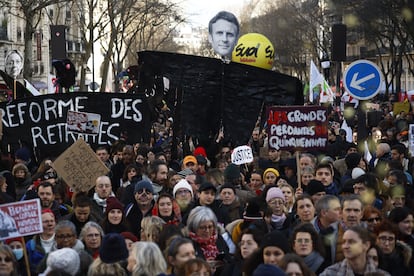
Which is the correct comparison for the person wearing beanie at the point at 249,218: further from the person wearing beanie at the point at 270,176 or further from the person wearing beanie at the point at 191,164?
the person wearing beanie at the point at 191,164

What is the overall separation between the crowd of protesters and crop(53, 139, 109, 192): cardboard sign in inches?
7.8

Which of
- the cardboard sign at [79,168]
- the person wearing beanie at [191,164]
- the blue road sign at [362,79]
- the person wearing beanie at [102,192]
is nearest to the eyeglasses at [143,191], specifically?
the person wearing beanie at [102,192]

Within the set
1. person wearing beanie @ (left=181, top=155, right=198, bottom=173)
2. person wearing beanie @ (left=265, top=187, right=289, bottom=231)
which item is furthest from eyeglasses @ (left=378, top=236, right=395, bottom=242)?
person wearing beanie @ (left=181, top=155, right=198, bottom=173)

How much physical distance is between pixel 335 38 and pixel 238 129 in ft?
16.2

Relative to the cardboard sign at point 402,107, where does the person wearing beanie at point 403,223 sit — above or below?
below

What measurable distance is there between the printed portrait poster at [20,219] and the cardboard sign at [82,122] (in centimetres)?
601

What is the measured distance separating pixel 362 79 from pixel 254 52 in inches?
417

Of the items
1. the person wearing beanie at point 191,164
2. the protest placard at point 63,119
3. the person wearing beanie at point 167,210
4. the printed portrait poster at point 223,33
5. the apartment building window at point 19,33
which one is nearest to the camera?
the person wearing beanie at point 167,210

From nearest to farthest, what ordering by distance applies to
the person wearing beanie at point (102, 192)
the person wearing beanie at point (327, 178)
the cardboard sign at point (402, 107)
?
the person wearing beanie at point (102, 192)
the person wearing beanie at point (327, 178)
the cardboard sign at point (402, 107)

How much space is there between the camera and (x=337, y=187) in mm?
12367

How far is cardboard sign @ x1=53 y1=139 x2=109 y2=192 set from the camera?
12164mm

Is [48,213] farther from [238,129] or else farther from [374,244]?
[238,129]

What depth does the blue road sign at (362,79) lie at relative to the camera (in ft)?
46.0

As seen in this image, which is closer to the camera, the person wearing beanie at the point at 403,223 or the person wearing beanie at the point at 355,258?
the person wearing beanie at the point at 355,258
